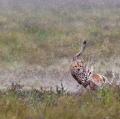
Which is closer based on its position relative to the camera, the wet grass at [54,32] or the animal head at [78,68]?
the animal head at [78,68]

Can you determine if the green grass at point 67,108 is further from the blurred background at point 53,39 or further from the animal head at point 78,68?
the animal head at point 78,68

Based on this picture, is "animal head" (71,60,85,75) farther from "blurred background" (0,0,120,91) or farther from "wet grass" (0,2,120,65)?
"wet grass" (0,2,120,65)

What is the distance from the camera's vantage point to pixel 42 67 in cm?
1928

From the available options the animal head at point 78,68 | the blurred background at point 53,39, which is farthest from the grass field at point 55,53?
the animal head at point 78,68

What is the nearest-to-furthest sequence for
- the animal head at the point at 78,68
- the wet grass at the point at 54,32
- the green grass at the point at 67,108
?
the green grass at the point at 67,108, the animal head at the point at 78,68, the wet grass at the point at 54,32

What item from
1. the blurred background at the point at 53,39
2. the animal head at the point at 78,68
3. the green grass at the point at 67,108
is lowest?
the green grass at the point at 67,108

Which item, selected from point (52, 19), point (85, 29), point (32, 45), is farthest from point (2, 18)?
point (32, 45)

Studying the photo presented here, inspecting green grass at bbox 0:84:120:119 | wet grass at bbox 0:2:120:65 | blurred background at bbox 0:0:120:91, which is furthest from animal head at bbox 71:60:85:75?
wet grass at bbox 0:2:120:65

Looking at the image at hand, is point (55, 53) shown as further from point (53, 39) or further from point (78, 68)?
point (78, 68)

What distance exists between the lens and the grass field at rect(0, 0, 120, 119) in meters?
9.20

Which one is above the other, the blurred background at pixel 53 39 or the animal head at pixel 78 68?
the blurred background at pixel 53 39

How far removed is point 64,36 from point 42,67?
5184 mm

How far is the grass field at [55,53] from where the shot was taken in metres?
9.20

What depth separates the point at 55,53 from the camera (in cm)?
2106
